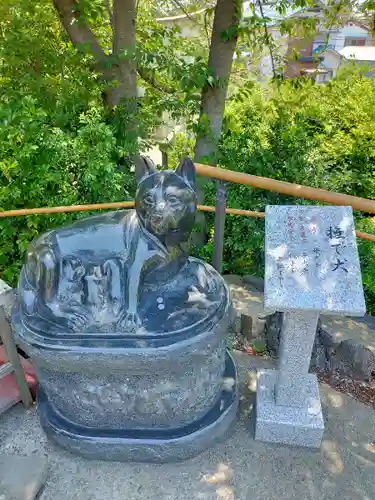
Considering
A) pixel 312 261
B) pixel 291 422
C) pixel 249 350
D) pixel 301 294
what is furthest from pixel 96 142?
pixel 291 422

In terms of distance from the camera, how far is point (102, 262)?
2.71m

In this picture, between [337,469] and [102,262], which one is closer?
[102,262]

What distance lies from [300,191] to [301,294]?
2.62ft

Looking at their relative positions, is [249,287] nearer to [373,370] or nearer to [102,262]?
[373,370]

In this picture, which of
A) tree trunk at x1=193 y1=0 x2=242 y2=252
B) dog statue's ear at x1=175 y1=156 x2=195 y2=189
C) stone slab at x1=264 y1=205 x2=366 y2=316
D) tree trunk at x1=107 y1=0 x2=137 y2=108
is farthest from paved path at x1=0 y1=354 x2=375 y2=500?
tree trunk at x1=107 y1=0 x2=137 y2=108

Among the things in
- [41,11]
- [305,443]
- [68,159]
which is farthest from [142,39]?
[305,443]

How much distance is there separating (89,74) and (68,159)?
125 centimetres

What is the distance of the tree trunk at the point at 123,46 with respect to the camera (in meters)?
4.91

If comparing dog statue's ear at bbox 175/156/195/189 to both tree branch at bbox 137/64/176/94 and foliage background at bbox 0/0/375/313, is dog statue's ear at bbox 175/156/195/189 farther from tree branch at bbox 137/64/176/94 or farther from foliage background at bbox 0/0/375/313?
tree branch at bbox 137/64/176/94

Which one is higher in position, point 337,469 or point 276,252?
point 276,252

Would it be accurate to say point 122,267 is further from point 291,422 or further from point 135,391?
point 291,422

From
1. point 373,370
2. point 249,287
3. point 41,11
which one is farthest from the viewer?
point 41,11

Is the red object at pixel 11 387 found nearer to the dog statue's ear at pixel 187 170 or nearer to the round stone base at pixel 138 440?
the round stone base at pixel 138 440

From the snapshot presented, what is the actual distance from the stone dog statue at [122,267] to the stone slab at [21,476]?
95 cm
